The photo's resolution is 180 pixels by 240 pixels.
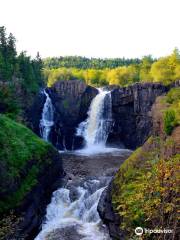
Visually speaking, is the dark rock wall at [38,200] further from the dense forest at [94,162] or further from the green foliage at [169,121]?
the green foliage at [169,121]

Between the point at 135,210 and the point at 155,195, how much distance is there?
343 centimetres

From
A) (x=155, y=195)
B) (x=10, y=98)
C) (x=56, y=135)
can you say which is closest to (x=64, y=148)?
(x=56, y=135)

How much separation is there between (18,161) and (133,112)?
29467 millimetres

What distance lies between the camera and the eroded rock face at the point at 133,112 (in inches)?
1869

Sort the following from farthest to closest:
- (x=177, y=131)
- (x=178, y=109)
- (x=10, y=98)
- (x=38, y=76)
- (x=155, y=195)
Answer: (x=38, y=76) → (x=10, y=98) → (x=178, y=109) → (x=177, y=131) → (x=155, y=195)

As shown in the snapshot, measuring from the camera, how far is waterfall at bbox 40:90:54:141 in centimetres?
4916

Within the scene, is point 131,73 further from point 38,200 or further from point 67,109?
point 38,200

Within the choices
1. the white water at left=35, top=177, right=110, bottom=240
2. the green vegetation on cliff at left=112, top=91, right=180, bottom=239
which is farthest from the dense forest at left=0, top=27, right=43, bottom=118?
the green vegetation on cliff at left=112, top=91, right=180, bottom=239

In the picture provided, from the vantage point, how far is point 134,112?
4869 centimetres

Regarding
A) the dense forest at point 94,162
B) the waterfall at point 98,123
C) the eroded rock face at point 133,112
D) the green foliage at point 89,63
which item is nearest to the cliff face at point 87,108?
the eroded rock face at point 133,112

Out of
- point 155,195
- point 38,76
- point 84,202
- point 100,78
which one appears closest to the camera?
point 155,195

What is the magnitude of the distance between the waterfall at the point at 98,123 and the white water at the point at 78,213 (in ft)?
75.9

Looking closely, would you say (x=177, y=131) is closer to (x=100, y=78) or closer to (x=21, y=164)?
(x=21, y=164)

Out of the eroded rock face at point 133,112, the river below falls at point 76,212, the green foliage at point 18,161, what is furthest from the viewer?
the eroded rock face at point 133,112
